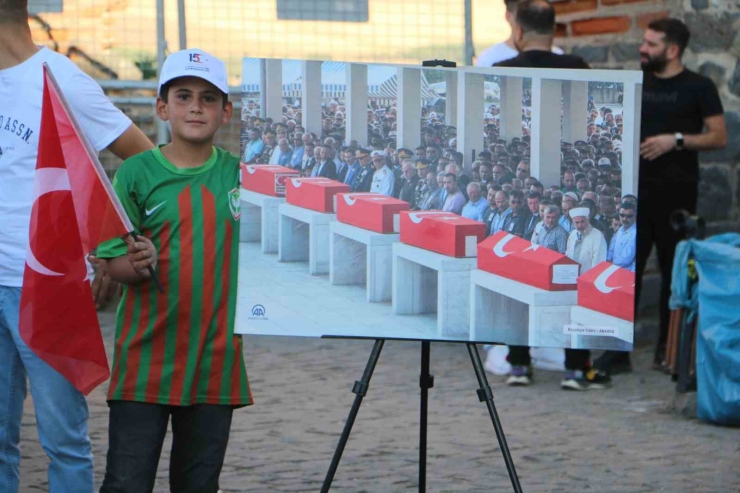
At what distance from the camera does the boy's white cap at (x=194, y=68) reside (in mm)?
3543

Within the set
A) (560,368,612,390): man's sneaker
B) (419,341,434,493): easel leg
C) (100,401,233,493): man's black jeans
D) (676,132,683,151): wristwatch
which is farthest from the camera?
(676,132,683,151): wristwatch

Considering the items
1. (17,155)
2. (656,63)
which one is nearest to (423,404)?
(17,155)

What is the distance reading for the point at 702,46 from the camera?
24.9 ft

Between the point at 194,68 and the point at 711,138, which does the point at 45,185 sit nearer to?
the point at 194,68

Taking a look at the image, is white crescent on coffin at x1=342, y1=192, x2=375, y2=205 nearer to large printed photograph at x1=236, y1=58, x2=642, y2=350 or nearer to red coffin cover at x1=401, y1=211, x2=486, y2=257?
large printed photograph at x1=236, y1=58, x2=642, y2=350

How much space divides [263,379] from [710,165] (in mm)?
3098

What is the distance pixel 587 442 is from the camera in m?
5.66

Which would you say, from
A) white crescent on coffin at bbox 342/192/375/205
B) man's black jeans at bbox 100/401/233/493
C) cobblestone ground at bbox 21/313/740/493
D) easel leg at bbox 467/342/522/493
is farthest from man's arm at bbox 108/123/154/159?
cobblestone ground at bbox 21/313/740/493

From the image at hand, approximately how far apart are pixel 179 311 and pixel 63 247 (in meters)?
0.40

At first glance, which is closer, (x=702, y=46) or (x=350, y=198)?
(x=350, y=198)

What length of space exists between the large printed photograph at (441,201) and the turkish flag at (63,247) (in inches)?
18.2

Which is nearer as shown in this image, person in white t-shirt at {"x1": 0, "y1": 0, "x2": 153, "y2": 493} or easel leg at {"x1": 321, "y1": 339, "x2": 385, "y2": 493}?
person in white t-shirt at {"x1": 0, "y1": 0, "x2": 153, "y2": 493}

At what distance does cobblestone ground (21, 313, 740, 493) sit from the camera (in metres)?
5.05

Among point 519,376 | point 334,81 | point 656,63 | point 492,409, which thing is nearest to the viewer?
point 334,81
